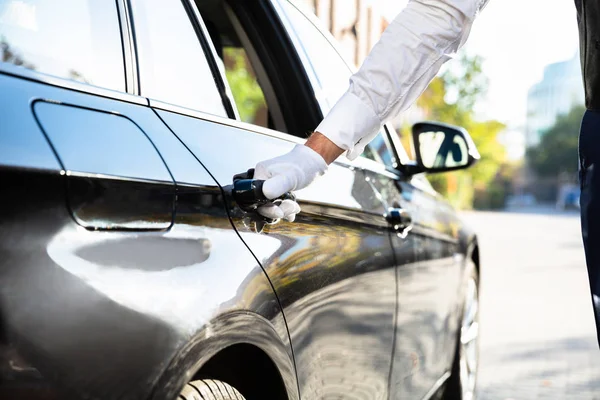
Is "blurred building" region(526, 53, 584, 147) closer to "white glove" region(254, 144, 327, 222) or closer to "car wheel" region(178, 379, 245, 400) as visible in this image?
"white glove" region(254, 144, 327, 222)

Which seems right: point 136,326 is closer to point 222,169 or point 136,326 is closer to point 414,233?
point 222,169

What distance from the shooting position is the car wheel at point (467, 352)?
13.1 ft

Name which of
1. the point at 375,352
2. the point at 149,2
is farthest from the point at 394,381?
the point at 149,2

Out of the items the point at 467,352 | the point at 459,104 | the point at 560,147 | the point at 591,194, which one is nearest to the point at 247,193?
the point at 591,194

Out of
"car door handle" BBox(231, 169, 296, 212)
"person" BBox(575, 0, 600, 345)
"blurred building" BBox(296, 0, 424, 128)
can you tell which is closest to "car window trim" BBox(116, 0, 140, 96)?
"car door handle" BBox(231, 169, 296, 212)

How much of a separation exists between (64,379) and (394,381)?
1.70 m

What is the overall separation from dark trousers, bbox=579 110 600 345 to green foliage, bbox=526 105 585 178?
111 metres

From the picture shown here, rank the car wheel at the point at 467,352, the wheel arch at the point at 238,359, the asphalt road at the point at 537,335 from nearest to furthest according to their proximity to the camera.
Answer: the wheel arch at the point at 238,359 → the car wheel at the point at 467,352 → the asphalt road at the point at 537,335

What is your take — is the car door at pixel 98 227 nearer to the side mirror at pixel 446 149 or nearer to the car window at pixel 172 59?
the car window at pixel 172 59

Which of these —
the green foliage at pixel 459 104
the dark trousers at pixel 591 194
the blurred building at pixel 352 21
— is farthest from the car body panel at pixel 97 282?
the green foliage at pixel 459 104

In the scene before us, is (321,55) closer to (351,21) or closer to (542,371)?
(542,371)

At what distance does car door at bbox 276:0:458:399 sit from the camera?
2746mm

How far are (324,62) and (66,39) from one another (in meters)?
1.51

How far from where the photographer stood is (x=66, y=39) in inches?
60.9
